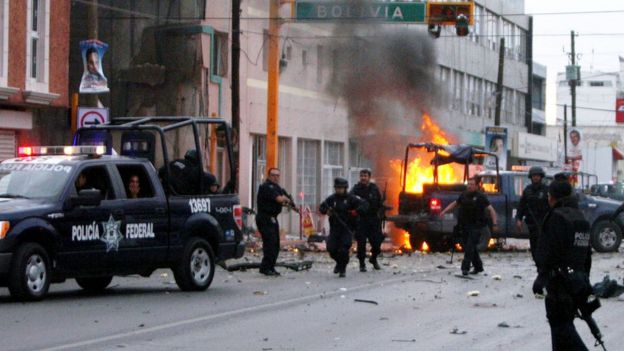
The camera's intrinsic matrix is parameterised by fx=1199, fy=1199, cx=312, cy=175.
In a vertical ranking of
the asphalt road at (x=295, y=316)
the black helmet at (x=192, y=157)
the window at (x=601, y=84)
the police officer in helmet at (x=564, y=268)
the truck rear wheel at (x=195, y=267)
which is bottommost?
the asphalt road at (x=295, y=316)

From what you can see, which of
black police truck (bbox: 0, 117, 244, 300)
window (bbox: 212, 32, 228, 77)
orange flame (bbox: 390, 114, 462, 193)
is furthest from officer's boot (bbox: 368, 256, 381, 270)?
window (bbox: 212, 32, 228, 77)

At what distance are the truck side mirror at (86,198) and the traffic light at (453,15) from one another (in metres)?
12.4

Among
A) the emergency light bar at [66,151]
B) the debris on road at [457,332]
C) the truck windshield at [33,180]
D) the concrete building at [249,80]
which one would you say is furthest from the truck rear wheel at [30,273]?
the concrete building at [249,80]

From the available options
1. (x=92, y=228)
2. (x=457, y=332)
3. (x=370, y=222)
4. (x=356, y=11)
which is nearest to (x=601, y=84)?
(x=356, y=11)

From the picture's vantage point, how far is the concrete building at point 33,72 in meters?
25.7

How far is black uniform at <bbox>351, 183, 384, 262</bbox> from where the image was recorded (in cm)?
2059

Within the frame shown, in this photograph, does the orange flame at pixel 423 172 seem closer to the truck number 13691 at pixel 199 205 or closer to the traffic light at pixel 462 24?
the traffic light at pixel 462 24

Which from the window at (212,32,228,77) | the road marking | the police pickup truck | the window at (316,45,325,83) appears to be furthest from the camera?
the window at (316,45,325,83)

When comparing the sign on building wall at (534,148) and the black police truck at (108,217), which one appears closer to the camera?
the black police truck at (108,217)

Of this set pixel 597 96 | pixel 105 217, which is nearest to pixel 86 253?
pixel 105 217

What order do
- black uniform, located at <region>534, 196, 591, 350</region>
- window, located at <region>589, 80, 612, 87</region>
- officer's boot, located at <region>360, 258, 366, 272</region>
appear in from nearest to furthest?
black uniform, located at <region>534, 196, 591, 350</region>, officer's boot, located at <region>360, 258, 366, 272</region>, window, located at <region>589, 80, 612, 87</region>

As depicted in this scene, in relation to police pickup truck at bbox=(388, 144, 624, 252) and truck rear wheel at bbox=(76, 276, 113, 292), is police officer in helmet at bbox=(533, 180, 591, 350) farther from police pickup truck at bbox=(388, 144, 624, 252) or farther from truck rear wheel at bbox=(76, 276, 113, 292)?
police pickup truck at bbox=(388, 144, 624, 252)

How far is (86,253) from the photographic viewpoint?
14688 millimetres

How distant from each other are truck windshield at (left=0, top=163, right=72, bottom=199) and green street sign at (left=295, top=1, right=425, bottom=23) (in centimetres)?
1326
